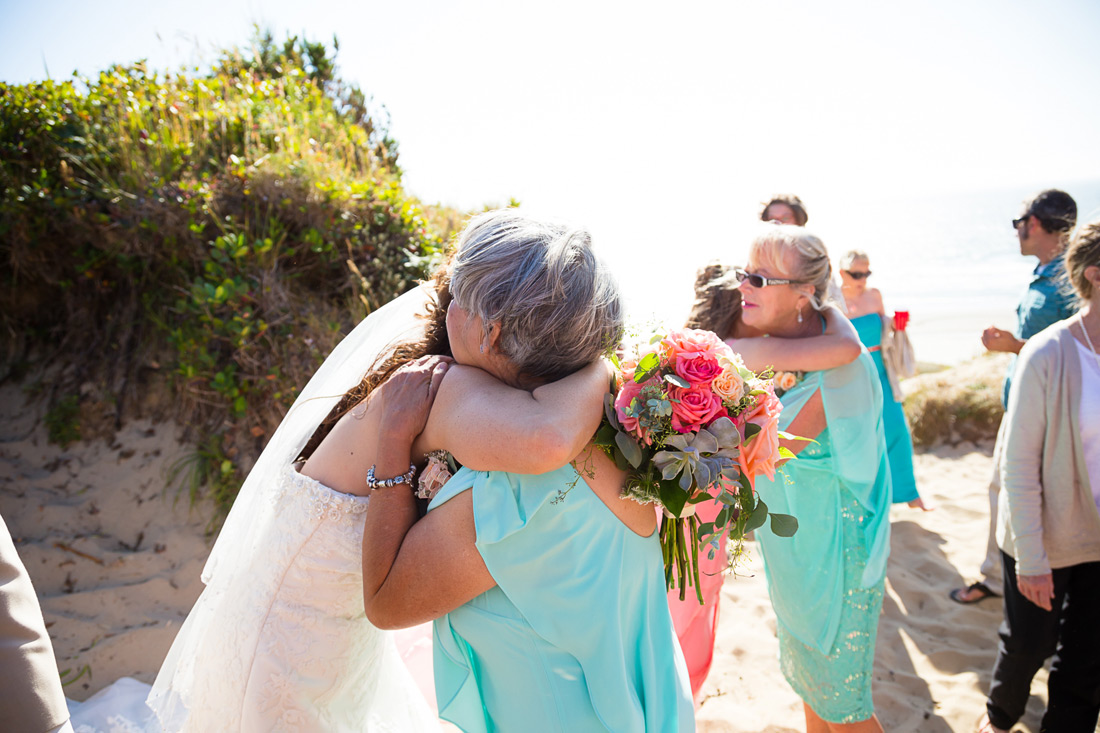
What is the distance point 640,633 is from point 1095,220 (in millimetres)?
2763

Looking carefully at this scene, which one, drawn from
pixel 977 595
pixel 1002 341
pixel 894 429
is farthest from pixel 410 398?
pixel 894 429

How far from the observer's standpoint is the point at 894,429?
5.33 m

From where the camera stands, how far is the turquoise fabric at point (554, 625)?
5.18ft

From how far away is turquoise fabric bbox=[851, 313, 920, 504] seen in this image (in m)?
5.34

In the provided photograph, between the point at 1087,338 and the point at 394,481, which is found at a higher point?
the point at 394,481

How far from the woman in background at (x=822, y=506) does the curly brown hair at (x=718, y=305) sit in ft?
A: 0.85

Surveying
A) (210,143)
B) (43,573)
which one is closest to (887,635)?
(43,573)

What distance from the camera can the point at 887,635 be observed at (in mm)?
4180

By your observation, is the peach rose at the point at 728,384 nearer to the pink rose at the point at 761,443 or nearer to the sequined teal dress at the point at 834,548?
the pink rose at the point at 761,443

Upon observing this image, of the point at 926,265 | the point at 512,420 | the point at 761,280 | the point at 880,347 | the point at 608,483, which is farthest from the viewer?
the point at 926,265

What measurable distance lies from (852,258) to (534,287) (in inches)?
199

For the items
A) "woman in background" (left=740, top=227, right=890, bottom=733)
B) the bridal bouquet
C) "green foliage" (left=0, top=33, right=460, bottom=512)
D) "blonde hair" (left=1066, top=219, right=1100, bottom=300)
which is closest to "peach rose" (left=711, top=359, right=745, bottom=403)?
the bridal bouquet

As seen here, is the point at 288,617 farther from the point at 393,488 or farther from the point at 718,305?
the point at 718,305

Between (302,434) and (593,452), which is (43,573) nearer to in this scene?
(302,434)
